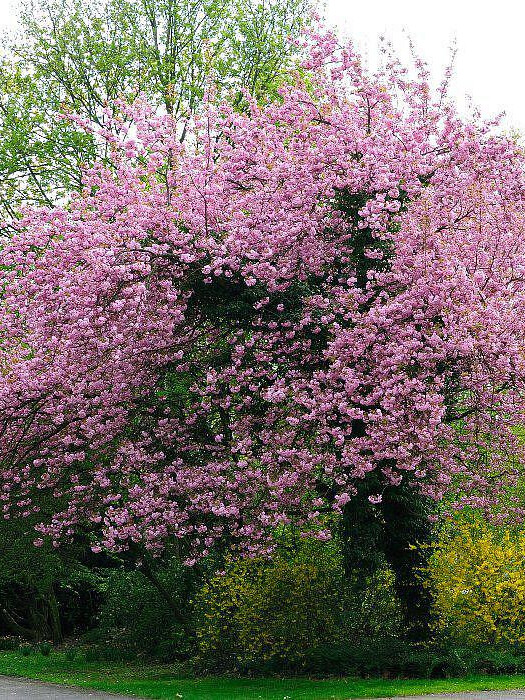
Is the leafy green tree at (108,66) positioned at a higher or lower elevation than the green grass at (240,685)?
higher

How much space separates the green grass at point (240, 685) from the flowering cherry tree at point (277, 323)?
2.16 metres

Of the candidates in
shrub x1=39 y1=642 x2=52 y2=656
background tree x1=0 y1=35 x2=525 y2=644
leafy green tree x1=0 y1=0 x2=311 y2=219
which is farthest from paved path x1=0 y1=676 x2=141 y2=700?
leafy green tree x1=0 y1=0 x2=311 y2=219

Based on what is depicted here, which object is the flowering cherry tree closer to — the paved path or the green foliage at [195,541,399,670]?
the green foliage at [195,541,399,670]

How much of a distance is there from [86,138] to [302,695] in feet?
62.1

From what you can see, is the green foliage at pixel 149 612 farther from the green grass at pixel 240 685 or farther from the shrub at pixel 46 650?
the shrub at pixel 46 650

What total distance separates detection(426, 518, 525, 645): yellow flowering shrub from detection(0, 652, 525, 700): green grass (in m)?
0.94

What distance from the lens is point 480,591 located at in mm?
12781

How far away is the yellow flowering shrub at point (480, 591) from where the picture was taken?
12.7 meters

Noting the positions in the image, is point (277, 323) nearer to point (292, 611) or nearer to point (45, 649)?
point (292, 611)

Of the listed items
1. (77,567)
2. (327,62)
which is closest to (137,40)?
(327,62)

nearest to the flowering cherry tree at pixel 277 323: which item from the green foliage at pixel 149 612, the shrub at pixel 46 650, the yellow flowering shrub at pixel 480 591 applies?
the yellow flowering shrub at pixel 480 591

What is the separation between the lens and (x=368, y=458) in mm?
13297

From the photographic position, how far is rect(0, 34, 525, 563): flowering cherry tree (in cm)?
1335

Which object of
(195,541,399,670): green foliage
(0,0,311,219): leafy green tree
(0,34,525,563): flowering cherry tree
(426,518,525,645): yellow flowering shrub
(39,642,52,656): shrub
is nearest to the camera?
(426,518,525,645): yellow flowering shrub
